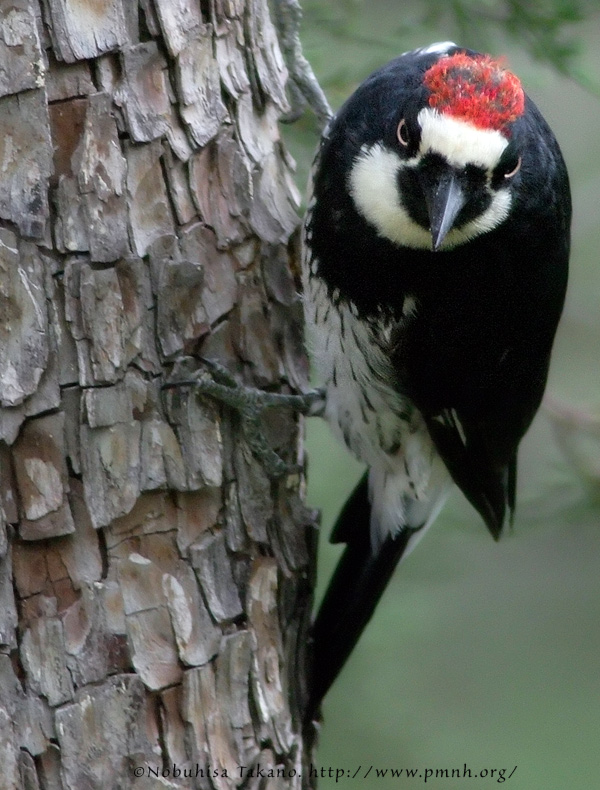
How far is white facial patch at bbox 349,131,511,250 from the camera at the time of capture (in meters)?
1.87

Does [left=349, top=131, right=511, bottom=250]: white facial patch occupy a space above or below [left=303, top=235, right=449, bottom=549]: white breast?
above

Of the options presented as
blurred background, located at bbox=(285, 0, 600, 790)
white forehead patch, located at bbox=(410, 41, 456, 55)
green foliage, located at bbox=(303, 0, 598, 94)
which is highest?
green foliage, located at bbox=(303, 0, 598, 94)

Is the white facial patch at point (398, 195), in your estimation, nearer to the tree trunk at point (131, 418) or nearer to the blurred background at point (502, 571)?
the tree trunk at point (131, 418)

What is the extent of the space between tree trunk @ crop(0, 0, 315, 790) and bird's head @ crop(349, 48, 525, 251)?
0.27 m

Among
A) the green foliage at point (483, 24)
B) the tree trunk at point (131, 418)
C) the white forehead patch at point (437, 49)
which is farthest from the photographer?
the green foliage at point (483, 24)

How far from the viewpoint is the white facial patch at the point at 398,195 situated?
1866 millimetres

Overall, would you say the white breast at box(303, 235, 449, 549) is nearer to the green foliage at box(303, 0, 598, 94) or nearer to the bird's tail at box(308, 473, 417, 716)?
the bird's tail at box(308, 473, 417, 716)

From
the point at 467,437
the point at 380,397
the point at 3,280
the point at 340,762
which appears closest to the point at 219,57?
the point at 3,280

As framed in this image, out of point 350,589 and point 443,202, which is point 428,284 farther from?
point 350,589

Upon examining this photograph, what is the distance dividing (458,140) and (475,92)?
124 mm

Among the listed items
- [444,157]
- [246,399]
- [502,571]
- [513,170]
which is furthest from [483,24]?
[502,571]

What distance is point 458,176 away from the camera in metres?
1.86

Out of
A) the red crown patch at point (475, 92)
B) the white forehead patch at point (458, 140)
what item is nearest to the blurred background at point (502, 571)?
the red crown patch at point (475, 92)

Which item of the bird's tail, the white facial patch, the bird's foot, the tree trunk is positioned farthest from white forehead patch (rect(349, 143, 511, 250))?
the bird's tail
